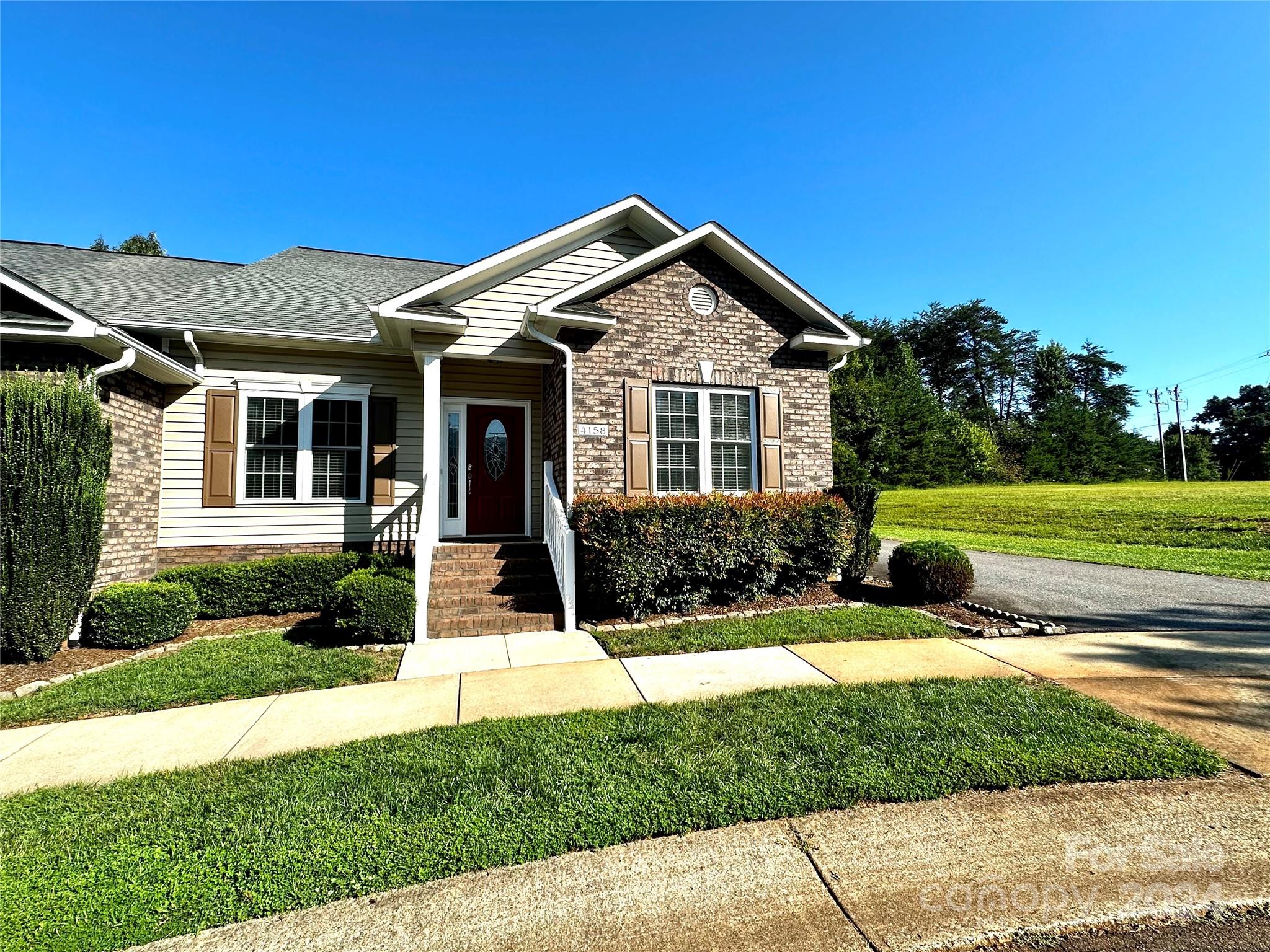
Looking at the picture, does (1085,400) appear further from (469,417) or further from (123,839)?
(123,839)

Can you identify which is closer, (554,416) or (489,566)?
(489,566)

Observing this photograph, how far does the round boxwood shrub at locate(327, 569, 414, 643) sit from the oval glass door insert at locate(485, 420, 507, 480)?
343cm

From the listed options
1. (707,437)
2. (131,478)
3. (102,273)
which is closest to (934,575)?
(707,437)

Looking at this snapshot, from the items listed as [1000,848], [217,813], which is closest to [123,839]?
[217,813]

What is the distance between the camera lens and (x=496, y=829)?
8.45 feet

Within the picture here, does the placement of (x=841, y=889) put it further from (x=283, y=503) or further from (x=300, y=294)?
(x=300, y=294)

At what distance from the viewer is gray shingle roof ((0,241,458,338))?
809 centimetres

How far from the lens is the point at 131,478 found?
23.3 ft

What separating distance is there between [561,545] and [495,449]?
3154 mm

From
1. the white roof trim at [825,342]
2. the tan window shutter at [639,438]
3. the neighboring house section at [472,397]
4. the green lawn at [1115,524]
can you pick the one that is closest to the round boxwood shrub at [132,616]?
the neighboring house section at [472,397]

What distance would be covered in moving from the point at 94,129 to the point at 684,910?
50.9 feet

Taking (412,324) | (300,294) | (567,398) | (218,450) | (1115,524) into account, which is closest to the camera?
(412,324)

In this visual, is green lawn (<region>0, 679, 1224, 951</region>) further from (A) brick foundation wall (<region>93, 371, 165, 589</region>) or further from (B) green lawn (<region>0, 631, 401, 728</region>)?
(A) brick foundation wall (<region>93, 371, 165, 589</region>)

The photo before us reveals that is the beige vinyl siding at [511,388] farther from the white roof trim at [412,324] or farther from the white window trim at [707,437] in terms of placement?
the white window trim at [707,437]
